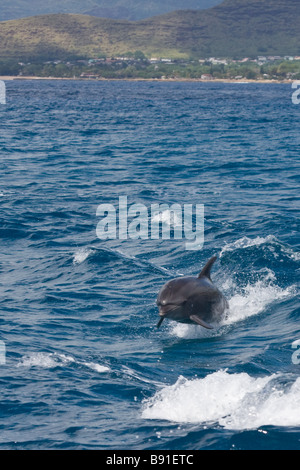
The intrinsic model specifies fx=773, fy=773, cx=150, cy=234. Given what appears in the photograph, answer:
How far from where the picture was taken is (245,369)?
1448cm

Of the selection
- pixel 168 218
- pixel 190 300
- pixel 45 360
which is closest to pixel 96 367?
pixel 45 360

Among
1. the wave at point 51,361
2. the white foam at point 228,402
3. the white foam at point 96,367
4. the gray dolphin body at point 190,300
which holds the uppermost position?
the gray dolphin body at point 190,300

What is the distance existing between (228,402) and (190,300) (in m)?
3.24

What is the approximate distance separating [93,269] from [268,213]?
29.5ft

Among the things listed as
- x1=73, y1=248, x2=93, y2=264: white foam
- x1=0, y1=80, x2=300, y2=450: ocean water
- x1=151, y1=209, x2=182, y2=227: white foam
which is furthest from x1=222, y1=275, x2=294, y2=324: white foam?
x1=151, y1=209, x2=182, y2=227: white foam

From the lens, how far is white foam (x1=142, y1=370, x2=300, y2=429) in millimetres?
12023

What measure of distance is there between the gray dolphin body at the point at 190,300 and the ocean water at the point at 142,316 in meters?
0.73

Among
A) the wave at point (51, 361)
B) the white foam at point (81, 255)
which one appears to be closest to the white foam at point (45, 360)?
the wave at point (51, 361)

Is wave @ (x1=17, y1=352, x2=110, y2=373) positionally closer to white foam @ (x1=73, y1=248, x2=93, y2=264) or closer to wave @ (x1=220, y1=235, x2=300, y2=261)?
white foam @ (x1=73, y1=248, x2=93, y2=264)

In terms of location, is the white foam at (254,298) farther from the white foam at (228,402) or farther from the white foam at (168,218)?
the white foam at (168,218)

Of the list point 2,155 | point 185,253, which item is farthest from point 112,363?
point 2,155

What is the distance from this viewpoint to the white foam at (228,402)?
12023mm

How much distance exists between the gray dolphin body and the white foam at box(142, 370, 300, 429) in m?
1.79
